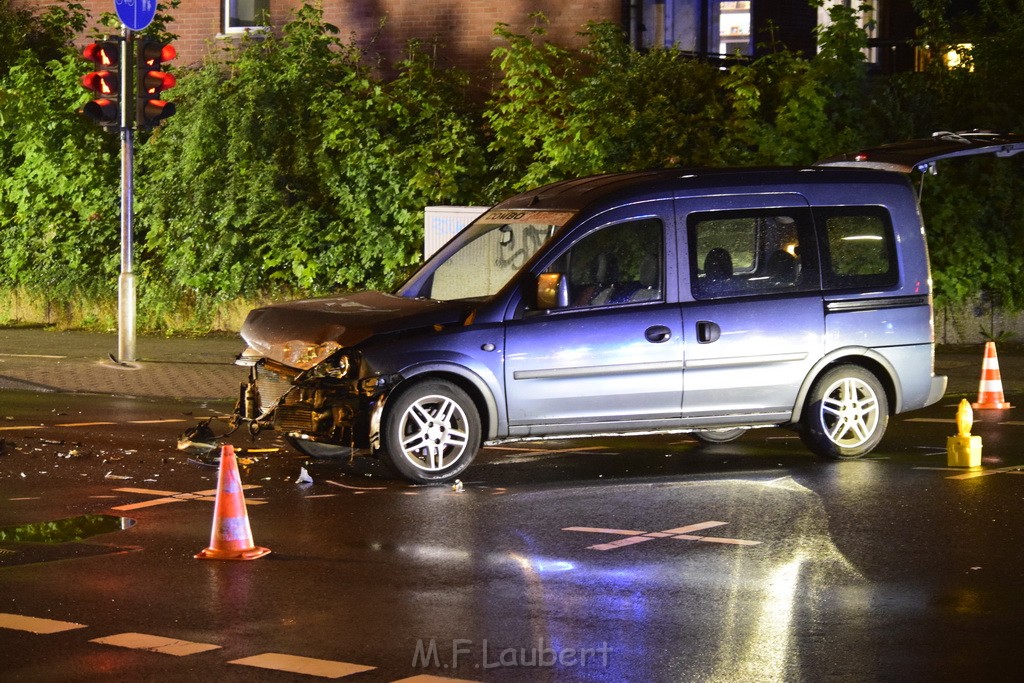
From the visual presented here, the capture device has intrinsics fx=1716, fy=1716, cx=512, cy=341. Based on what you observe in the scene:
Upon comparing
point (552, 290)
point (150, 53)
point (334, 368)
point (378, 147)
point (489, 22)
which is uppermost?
point (489, 22)

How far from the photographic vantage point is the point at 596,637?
6.97 metres

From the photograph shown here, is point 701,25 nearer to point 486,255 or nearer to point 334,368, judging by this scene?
point 486,255

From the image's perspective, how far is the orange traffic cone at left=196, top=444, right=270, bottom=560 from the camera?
863 centimetres

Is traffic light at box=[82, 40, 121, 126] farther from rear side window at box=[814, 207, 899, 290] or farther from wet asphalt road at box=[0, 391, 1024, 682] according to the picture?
rear side window at box=[814, 207, 899, 290]

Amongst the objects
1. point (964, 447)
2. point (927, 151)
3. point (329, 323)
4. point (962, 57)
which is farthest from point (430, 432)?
point (962, 57)

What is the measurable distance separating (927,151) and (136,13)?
9.32 m

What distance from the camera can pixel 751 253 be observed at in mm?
11789

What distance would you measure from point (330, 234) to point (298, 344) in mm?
11027

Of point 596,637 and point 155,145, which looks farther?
point 155,145

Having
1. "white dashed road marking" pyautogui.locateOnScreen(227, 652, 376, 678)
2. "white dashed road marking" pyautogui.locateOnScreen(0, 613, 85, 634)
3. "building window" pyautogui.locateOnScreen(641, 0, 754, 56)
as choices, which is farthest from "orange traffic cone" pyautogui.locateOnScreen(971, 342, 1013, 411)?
"building window" pyautogui.locateOnScreen(641, 0, 754, 56)

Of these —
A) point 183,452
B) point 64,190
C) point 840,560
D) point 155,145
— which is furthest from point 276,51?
point 840,560

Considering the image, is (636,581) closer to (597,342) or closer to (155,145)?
(597,342)

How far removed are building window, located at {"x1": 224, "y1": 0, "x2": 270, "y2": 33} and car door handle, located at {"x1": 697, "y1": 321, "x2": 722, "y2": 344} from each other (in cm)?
1687

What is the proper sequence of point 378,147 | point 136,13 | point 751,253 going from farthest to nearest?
point 378,147, point 136,13, point 751,253
